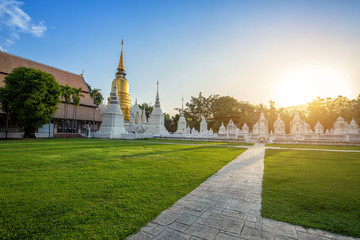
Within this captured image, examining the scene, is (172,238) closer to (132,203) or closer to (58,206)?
(132,203)

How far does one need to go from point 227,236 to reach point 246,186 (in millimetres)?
Answer: 2207

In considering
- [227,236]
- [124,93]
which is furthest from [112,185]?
[124,93]

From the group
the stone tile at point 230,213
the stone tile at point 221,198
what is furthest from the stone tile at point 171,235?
the stone tile at point 221,198

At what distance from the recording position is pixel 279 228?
232 centimetres

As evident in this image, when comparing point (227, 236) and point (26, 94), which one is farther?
point (26, 94)

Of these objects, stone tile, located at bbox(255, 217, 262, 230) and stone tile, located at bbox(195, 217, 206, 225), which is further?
stone tile, located at bbox(195, 217, 206, 225)

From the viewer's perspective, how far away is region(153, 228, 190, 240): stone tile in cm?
207

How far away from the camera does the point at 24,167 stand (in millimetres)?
5176

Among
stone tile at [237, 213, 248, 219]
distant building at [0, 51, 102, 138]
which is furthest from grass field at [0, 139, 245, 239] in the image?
distant building at [0, 51, 102, 138]

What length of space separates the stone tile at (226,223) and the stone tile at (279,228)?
12.8 inches

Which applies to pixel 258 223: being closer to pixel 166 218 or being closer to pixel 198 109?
pixel 166 218

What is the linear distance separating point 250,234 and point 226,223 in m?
0.35

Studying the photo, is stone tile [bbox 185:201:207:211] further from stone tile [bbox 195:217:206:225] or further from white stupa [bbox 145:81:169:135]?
white stupa [bbox 145:81:169:135]

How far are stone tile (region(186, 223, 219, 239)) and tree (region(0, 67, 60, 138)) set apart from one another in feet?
65.6
